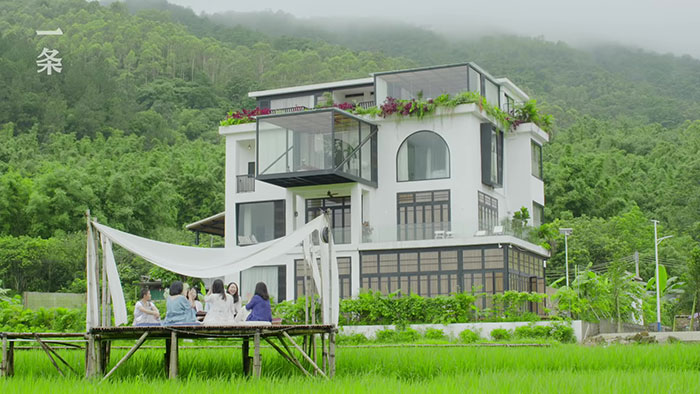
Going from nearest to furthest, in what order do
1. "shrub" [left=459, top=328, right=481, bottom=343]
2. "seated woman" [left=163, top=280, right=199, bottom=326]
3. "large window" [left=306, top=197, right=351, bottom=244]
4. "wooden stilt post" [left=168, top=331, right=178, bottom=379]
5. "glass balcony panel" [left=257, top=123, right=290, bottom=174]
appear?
1. "wooden stilt post" [left=168, top=331, right=178, bottom=379]
2. "seated woman" [left=163, top=280, right=199, bottom=326]
3. "shrub" [left=459, top=328, right=481, bottom=343]
4. "glass balcony panel" [left=257, top=123, right=290, bottom=174]
5. "large window" [left=306, top=197, right=351, bottom=244]

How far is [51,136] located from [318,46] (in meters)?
57.7

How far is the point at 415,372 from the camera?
591 inches

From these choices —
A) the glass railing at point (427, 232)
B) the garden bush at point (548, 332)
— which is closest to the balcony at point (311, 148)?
the glass railing at point (427, 232)

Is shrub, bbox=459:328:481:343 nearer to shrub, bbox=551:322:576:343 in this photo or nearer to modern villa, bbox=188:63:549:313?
shrub, bbox=551:322:576:343

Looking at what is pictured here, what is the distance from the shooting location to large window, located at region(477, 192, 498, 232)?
34.8 m

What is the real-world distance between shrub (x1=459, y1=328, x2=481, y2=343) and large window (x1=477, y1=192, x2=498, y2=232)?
649 centimetres

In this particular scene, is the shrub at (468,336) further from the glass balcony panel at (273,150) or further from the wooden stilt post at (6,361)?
the wooden stilt post at (6,361)

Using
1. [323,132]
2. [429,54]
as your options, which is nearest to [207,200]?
[323,132]

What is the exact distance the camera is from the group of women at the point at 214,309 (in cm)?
1486

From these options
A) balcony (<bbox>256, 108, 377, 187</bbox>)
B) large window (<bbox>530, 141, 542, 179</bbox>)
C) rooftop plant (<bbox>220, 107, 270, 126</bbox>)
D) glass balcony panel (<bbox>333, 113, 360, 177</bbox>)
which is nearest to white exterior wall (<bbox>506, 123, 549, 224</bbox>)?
large window (<bbox>530, 141, 542, 179</bbox>)

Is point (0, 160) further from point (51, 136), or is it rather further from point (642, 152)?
point (642, 152)

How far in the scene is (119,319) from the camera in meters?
15.6

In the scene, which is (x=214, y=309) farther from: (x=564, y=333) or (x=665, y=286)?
(x=665, y=286)

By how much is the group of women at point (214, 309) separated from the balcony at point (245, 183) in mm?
21360
